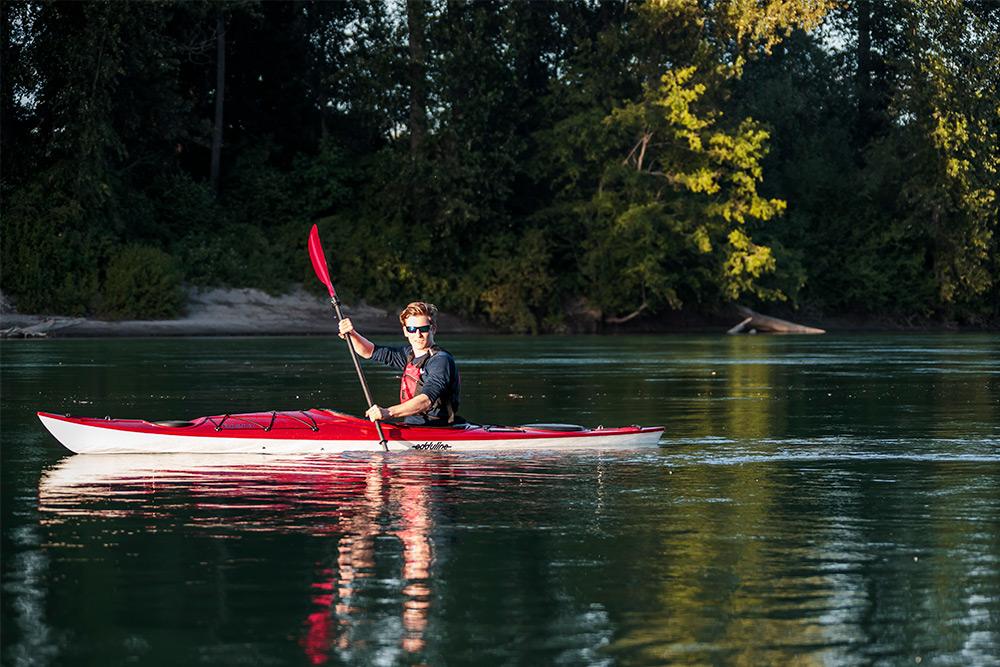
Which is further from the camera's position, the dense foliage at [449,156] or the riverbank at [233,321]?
the dense foliage at [449,156]

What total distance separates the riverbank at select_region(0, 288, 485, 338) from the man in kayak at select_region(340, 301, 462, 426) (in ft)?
120

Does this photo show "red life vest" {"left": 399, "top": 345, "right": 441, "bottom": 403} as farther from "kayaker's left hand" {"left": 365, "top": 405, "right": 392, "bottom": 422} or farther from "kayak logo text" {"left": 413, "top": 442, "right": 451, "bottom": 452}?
"kayak logo text" {"left": 413, "top": 442, "right": 451, "bottom": 452}

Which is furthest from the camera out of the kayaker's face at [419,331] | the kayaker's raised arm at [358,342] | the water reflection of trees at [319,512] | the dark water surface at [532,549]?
the kayaker's raised arm at [358,342]

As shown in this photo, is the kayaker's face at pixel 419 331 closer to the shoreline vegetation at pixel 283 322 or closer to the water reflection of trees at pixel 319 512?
the water reflection of trees at pixel 319 512

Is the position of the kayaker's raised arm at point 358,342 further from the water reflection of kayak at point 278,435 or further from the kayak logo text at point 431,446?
the kayak logo text at point 431,446

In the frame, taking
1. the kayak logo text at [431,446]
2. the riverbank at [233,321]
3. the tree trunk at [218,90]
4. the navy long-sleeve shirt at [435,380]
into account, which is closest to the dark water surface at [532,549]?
the kayak logo text at [431,446]

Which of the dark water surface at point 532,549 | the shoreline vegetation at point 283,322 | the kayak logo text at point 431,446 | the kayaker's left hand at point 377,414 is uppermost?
the shoreline vegetation at point 283,322

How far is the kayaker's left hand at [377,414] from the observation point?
621 inches

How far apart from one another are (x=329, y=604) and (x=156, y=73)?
153ft

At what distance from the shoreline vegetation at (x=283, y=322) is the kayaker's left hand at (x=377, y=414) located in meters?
36.7

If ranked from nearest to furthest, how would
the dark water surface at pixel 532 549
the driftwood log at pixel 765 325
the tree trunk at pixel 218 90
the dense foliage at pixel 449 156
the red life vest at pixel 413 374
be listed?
the dark water surface at pixel 532 549 < the red life vest at pixel 413 374 < the dense foliage at pixel 449 156 < the tree trunk at pixel 218 90 < the driftwood log at pixel 765 325

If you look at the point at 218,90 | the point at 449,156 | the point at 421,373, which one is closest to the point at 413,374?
the point at 421,373

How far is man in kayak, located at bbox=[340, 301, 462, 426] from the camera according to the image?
1576cm

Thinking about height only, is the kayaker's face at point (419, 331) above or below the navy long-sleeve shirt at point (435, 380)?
above
